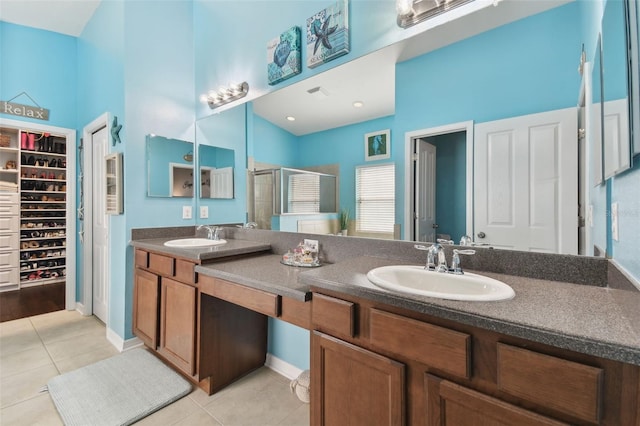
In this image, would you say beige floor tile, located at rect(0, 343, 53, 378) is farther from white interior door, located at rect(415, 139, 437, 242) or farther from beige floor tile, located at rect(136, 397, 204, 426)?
white interior door, located at rect(415, 139, 437, 242)

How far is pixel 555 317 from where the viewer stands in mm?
710

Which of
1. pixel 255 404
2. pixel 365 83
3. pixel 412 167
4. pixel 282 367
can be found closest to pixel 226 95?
pixel 365 83

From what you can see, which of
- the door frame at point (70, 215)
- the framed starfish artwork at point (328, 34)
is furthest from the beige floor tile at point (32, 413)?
the framed starfish artwork at point (328, 34)

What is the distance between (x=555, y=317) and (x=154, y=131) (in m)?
2.92

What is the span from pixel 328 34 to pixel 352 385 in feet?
6.24

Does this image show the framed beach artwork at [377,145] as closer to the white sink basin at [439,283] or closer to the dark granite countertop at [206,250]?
the white sink basin at [439,283]

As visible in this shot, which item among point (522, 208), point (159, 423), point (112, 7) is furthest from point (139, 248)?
point (522, 208)

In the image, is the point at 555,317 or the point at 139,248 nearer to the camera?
the point at 555,317

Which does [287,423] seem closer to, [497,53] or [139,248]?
[139,248]

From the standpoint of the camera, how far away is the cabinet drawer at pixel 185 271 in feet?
5.74

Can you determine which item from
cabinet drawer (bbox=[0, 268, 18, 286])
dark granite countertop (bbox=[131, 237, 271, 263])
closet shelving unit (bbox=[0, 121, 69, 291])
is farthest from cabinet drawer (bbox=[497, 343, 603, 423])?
cabinet drawer (bbox=[0, 268, 18, 286])

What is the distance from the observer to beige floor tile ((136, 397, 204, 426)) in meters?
1.57

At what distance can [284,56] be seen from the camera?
2.03m

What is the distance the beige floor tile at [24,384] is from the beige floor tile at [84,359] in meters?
0.05
